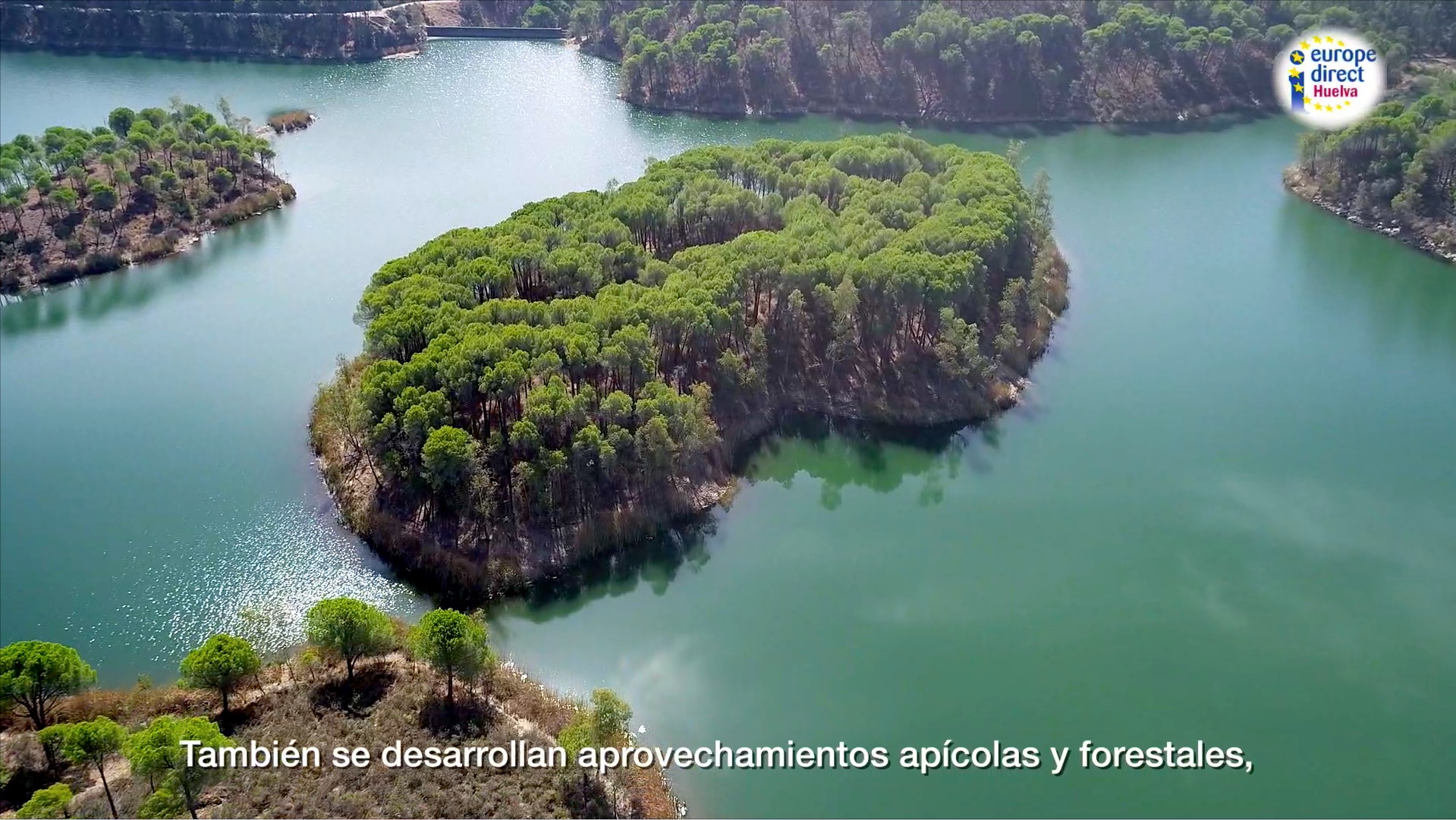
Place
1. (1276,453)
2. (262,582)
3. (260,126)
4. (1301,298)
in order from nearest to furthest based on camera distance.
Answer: (262,582) → (1276,453) → (1301,298) → (260,126)

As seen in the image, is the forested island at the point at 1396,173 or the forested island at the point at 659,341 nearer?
the forested island at the point at 659,341

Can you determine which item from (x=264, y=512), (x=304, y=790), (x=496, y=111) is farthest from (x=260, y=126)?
(x=304, y=790)

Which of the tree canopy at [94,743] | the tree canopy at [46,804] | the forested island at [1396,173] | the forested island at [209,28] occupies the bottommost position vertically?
the tree canopy at [46,804]

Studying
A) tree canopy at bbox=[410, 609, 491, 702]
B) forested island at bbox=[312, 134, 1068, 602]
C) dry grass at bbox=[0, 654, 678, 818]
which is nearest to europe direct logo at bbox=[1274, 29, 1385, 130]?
forested island at bbox=[312, 134, 1068, 602]

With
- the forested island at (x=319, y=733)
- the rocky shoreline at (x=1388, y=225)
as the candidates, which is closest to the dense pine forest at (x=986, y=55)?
the rocky shoreline at (x=1388, y=225)

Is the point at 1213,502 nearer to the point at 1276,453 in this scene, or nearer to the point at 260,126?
the point at 1276,453

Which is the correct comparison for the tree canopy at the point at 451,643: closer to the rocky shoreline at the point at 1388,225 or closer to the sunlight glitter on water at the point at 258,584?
the sunlight glitter on water at the point at 258,584
